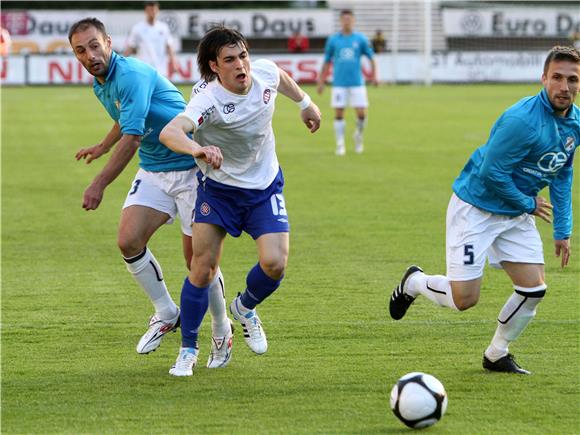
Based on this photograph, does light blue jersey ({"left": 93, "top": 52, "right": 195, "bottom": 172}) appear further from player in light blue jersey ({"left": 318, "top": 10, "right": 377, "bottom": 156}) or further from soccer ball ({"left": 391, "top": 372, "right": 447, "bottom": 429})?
player in light blue jersey ({"left": 318, "top": 10, "right": 377, "bottom": 156})

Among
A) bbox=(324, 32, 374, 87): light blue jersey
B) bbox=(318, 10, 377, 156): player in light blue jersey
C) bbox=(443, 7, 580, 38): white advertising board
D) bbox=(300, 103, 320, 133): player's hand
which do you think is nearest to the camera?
bbox=(300, 103, 320, 133): player's hand

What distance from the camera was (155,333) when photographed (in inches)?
286

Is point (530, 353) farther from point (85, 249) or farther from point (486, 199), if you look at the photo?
point (85, 249)

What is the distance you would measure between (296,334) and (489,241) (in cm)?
169

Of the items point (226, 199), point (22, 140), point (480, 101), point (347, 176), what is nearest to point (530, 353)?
point (226, 199)

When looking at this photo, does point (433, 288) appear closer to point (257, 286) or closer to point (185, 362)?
point (257, 286)

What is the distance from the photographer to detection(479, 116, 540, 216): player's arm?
630 cm

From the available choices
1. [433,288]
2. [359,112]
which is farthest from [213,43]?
[359,112]

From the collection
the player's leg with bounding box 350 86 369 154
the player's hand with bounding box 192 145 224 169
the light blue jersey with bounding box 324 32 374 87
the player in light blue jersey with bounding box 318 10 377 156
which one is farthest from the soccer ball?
the light blue jersey with bounding box 324 32 374 87

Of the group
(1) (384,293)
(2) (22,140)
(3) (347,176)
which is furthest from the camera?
(2) (22,140)

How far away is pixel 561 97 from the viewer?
6.33 meters

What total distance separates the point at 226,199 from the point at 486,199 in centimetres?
154

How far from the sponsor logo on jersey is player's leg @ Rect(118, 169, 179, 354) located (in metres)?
2.40

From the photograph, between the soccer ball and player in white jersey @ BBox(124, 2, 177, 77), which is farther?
player in white jersey @ BBox(124, 2, 177, 77)
